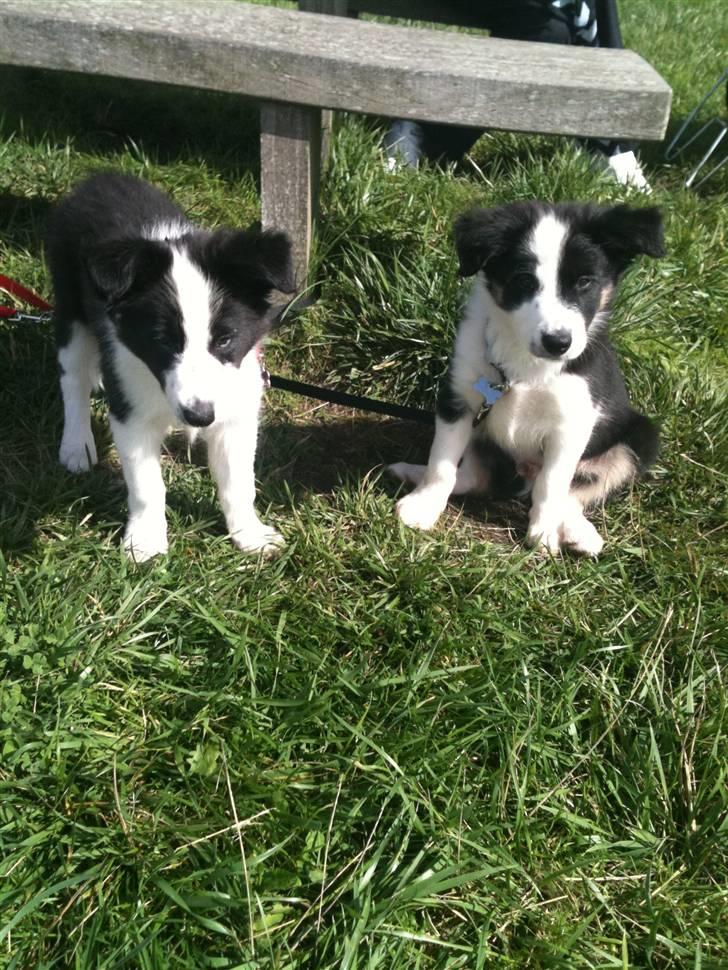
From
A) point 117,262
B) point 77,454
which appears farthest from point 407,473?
point 117,262

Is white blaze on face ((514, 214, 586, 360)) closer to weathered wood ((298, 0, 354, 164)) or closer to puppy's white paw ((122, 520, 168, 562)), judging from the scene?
puppy's white paw ((122, 520, 168, 562))

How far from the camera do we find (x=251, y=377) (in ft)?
8.62

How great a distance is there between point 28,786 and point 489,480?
1.94 metres

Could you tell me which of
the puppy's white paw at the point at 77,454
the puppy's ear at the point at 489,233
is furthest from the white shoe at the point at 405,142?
the puppy's white paw at the point at 77,454

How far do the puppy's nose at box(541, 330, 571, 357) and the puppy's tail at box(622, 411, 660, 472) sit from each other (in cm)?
77

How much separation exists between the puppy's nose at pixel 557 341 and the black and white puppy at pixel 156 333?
74cm

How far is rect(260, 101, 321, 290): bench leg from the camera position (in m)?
3.28

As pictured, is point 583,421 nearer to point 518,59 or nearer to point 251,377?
point 251,377

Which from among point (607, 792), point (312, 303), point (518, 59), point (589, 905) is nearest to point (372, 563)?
point (607, 792)

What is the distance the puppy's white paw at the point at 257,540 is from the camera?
9.23 ft

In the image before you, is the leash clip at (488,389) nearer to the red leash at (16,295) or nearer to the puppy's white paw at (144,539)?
the puppy's white paw at (144,539)

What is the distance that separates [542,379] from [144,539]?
1.34 m

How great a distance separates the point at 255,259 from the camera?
2.24 metres

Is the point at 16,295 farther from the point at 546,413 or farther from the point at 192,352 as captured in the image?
the point at 546,413
